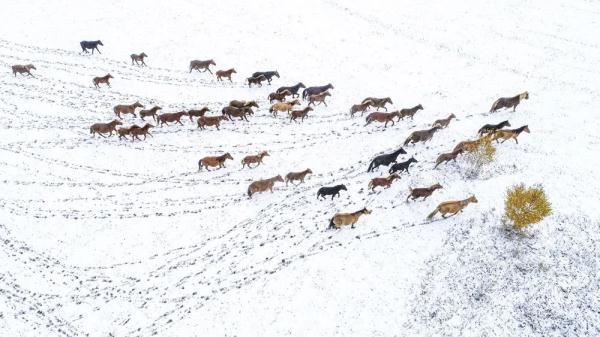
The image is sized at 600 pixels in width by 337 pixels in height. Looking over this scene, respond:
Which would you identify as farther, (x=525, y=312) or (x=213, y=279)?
(x=213, y=279)

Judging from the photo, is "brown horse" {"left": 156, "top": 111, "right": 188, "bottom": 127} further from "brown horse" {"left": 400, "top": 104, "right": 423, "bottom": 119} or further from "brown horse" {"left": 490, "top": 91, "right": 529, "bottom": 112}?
"brown horse" {"left": 490, "top": 91, "right": 529, "bottom": 112}

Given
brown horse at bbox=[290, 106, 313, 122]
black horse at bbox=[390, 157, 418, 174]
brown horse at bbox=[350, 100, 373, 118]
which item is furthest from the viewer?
brown horse at bbox=[350, 100, 373, 118]

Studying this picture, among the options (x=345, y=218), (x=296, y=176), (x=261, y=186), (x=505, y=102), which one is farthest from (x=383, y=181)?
(x=505, y=102)

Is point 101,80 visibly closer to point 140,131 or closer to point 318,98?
point 140,131

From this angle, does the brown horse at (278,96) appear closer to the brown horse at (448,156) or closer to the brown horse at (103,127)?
the brown horse at (103,127)

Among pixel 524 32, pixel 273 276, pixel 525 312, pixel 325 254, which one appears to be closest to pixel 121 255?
pixel 273 276

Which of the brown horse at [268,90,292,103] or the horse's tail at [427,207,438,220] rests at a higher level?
the brown horse at [268,90,292,103]

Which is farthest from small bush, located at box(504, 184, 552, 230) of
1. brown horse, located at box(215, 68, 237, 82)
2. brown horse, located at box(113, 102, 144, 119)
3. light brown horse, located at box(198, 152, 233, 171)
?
brown horse, located at box(113, 102, 144, 119)

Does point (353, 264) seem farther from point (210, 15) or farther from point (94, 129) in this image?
point (210, 15)
